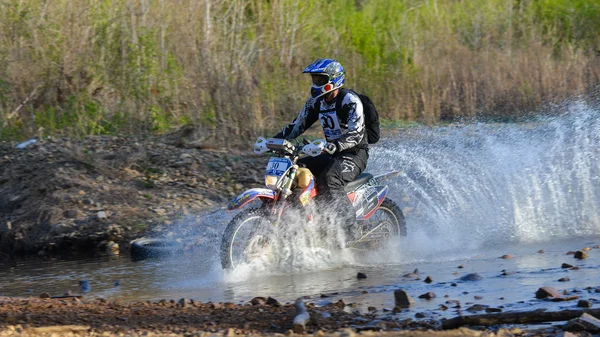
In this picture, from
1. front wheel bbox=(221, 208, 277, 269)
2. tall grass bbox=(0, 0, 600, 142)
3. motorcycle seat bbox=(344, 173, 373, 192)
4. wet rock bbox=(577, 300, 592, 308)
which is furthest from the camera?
tall grass bbox=(0, 0, 600, 142)

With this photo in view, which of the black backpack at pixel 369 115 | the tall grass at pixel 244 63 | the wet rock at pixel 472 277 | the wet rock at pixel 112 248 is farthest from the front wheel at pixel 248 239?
the tall grass at pixel 244 63

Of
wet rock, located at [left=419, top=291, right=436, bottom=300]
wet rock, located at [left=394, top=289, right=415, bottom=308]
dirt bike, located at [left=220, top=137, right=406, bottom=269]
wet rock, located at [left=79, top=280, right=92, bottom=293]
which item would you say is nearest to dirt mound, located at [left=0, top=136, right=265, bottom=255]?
wet rock, located at [left=79, top=280, right=92, bottom=293]

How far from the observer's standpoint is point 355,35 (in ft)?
62.8

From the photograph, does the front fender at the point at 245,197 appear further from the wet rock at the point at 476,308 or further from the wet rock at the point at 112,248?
the wet rock at the point at 112,248

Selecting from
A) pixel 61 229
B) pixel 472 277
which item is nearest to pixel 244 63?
pixel 61 229

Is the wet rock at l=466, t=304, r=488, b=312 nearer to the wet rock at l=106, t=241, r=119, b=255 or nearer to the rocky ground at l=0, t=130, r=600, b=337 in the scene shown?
the rocky ground at l=0, t=130, r=600, b=337

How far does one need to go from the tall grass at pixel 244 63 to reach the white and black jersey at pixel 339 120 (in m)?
4.74

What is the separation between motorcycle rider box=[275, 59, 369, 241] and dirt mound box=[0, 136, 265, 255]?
2729 millimetres

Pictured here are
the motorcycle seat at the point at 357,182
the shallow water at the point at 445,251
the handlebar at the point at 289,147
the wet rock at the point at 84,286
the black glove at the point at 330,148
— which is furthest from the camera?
the motorcycle seat at the point at 357,182

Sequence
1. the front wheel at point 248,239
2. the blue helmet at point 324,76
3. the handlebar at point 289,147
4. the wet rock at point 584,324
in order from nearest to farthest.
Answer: the wet rock at point 584,324, the front wheel at point 248,239, the handlebar at point 289,147, the blue helmet at point 324,76

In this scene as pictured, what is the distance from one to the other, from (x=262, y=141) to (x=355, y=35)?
36.8 feet

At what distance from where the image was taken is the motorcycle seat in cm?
871

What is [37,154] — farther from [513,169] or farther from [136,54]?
[513,169]

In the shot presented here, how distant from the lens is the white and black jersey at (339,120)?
859cm
